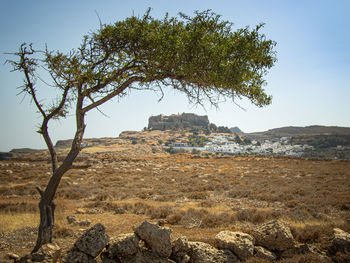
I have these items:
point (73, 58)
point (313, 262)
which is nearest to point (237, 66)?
point (73, 58)

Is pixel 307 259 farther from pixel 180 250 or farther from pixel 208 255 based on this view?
pixel 180 250

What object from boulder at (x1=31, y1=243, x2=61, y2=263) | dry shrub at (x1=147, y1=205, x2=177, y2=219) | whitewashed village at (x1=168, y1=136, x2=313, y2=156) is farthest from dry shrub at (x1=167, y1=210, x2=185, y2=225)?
whitewashed village at (x1=168, y1=136, x2=313, y2=156)

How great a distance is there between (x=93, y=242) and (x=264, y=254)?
451cm

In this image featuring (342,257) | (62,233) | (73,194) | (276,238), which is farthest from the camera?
(73,194)

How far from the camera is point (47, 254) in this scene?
492cm

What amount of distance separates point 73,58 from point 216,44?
4.34m

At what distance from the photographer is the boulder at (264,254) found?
567cm

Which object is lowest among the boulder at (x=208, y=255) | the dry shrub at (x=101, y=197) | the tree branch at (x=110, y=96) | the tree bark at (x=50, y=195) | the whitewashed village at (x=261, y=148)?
the whitewashed village at (x=261, y=148)

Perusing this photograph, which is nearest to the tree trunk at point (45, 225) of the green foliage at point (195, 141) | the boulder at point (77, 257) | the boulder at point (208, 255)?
the boulder at point (77, 257)

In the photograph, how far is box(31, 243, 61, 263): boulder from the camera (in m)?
4.82

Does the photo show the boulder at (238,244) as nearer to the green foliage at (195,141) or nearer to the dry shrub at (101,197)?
the dry shrub at (101,197)

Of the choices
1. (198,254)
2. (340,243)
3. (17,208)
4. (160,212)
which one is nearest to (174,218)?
(160,212)

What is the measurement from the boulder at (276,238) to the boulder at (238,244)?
0.39 metres

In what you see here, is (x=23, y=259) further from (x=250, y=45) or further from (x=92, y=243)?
(x=250, y=45)
